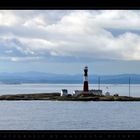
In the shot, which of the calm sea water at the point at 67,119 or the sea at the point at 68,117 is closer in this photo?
the calm sea water at the point at 67,119

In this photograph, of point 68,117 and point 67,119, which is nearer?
point 67,119

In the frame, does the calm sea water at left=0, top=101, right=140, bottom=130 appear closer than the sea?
Yes
